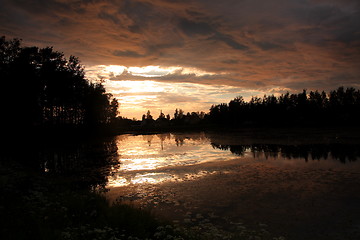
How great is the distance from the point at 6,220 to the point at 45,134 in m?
56.8

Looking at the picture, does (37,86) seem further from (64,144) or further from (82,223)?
(82,223)

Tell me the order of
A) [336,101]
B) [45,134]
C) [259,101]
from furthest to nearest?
1. [259,101]
2. [336,101]
3. [45,134]

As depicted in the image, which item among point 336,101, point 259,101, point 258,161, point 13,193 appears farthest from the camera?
point 259,101

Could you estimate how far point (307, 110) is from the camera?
140000 millimetres

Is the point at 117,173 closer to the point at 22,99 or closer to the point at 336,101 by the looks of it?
the point at 22,99

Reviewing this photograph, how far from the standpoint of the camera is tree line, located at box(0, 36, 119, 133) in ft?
171

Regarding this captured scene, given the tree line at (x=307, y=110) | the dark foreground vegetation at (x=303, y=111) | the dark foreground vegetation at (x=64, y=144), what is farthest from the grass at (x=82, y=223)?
the tree line at (x=307, y=110)

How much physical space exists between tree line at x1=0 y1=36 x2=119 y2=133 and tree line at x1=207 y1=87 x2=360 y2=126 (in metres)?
106

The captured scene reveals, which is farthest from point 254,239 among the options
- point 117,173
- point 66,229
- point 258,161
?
point 258,161

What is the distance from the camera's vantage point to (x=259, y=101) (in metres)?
172

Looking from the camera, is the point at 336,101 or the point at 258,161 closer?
the point at 258,161

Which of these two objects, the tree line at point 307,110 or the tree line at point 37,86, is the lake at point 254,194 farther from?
the tree line at point 307,110

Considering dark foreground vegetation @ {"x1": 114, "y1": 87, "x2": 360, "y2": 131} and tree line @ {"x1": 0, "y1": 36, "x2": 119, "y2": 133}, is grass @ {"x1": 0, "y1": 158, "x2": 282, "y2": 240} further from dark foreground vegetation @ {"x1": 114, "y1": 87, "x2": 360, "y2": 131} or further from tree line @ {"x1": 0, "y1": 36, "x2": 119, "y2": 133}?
dark foreground vegetation @ {"x1": 114, "y1": 87, "x2": 360, "y2": 131}

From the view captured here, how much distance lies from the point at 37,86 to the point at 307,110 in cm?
13370
